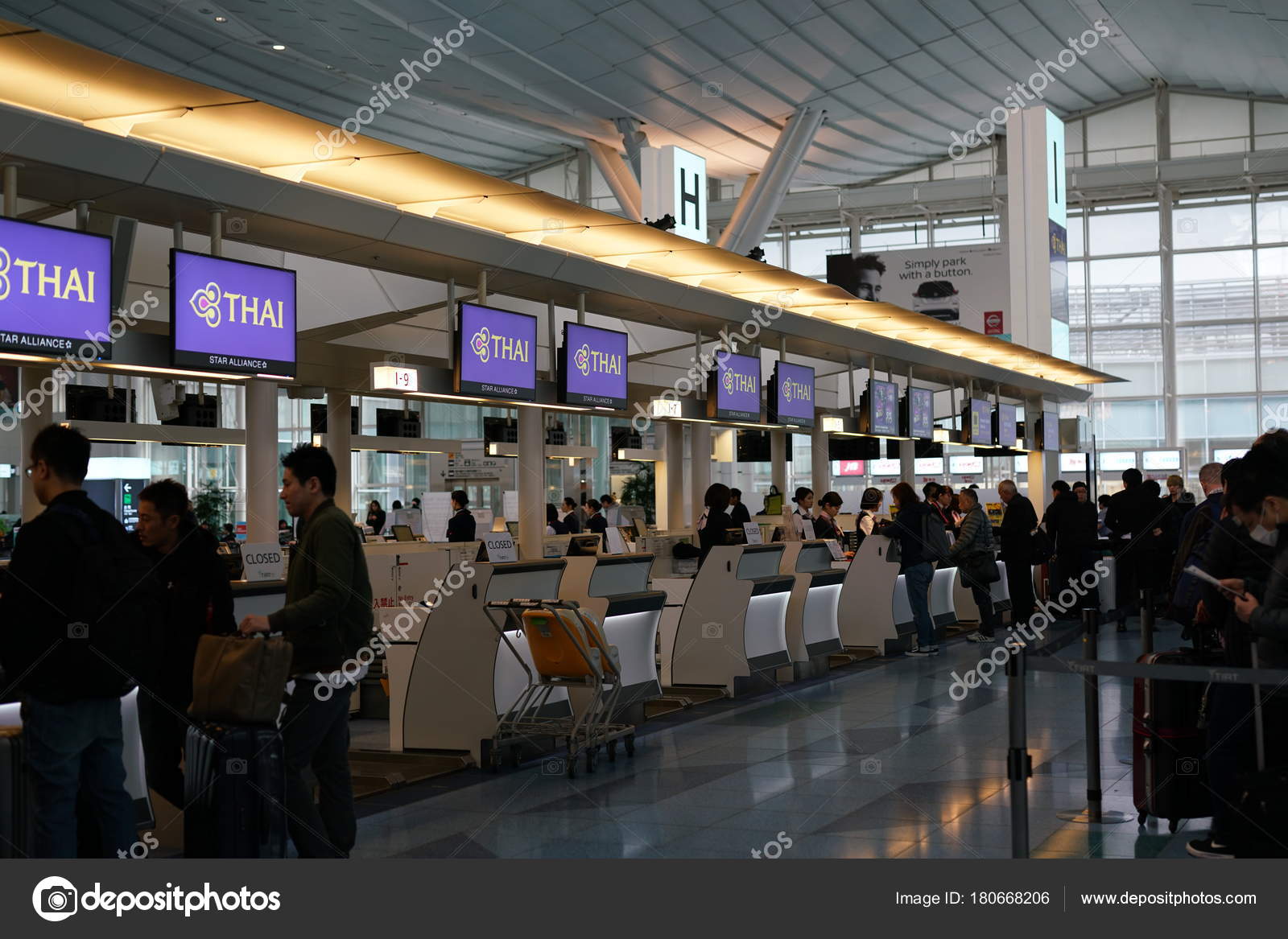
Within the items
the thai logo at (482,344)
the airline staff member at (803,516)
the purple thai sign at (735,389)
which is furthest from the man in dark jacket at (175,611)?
the airline staff member at (803,516)

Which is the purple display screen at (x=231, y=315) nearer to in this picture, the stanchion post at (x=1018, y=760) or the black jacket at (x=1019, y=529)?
the stanchion post at (x=1018, y=760)

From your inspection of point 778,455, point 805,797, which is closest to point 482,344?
point 805,797

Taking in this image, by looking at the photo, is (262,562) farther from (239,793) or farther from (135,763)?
(239,793)

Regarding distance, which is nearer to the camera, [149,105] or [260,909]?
[260,909]

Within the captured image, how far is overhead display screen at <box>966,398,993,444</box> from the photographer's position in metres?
16.6

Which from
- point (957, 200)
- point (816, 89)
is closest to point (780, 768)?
point (816, 89)

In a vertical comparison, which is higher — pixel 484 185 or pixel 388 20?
pixel 388 20

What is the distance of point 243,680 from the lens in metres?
3.74

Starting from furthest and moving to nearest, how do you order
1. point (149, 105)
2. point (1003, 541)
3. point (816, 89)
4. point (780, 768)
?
point (816, 89), point (1003, 541), point (780, 768), point (149, 105)

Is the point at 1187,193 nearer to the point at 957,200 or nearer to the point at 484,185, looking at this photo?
the point at 957,200

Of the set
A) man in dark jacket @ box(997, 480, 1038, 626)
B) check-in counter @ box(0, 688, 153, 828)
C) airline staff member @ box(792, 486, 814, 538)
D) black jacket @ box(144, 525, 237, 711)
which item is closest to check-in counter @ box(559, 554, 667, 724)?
check-in counter @ box(0, 688, 153, 828)

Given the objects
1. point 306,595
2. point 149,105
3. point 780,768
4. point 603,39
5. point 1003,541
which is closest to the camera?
point 306,595

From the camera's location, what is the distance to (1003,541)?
11672 millimetres

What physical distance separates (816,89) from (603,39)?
5.17 metres
